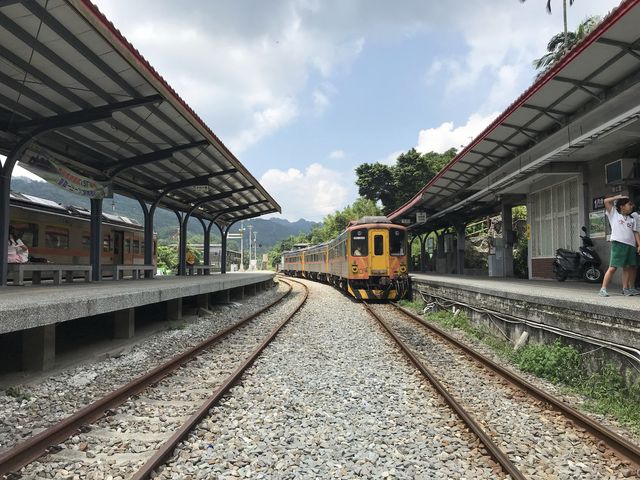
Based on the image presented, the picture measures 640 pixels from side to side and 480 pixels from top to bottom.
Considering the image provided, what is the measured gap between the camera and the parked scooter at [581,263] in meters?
10.0

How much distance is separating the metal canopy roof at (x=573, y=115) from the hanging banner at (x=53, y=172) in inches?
355

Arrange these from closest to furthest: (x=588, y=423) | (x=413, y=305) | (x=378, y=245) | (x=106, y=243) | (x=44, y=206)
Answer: (x=588, y=423)
(x=44, y=206)
(x=413, y=305)
(x=378, y=245)
(x=106, y=243)

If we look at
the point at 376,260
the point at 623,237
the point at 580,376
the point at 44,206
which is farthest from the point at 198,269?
the point at 580,376

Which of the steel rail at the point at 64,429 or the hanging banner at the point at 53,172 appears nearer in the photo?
the steel rail at the point at 64,429

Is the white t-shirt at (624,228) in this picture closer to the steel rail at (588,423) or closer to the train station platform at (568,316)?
the train station platform at (568,316)

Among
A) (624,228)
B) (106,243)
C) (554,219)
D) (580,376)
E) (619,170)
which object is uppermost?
(619,170)

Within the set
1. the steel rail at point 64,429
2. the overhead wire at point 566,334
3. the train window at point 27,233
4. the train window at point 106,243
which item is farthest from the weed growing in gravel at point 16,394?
the train window at point 106,243

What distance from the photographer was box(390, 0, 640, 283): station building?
6.32 meters

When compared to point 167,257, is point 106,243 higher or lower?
higher

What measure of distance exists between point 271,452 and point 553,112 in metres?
7.98

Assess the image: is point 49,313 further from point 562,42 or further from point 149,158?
point 562,42

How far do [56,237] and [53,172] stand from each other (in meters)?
5.56

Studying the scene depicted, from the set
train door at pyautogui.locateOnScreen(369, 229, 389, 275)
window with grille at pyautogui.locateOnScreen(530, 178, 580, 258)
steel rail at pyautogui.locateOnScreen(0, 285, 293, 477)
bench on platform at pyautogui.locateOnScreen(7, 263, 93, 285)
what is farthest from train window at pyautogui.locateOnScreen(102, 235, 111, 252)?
window with grille at pyautogui.locateOnScreen(530, 178, 580, 258)

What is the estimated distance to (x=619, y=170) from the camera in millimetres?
8984
